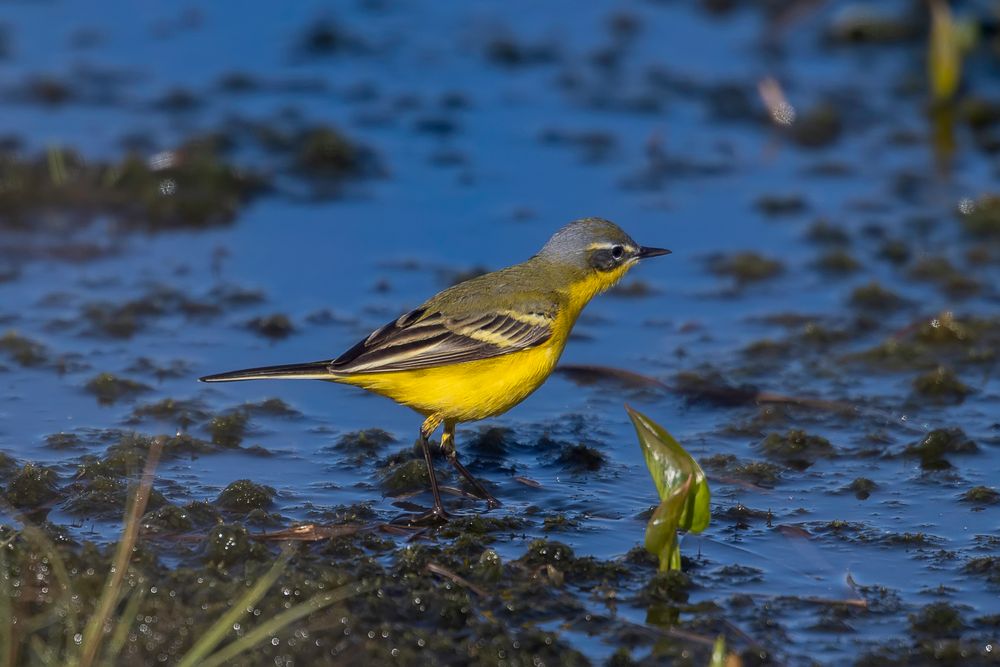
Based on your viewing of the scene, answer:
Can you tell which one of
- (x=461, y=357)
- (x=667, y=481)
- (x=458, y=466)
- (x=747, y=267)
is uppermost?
(x=461, y=357)

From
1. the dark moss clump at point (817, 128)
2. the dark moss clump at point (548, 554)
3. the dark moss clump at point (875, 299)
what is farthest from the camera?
the dark moss clump at point (817, 128)

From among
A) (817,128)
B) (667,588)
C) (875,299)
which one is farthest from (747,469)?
(817,128)

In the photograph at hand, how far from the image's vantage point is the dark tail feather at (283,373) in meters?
7.06

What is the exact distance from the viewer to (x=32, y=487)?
23.8 ft

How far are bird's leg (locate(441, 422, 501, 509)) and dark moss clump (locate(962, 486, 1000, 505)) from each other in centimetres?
250

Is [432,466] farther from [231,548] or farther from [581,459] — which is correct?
[231,548]

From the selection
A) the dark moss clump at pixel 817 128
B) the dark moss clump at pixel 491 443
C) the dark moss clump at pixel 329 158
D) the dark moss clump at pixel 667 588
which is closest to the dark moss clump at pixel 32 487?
the dark moss clump at pixel 491 443

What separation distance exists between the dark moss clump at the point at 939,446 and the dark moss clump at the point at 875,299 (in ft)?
7.37

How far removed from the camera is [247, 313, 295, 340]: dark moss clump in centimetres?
977

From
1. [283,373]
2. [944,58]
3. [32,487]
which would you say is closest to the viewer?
[283,373]

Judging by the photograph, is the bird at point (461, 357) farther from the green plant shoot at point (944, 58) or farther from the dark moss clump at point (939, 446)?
the green plant shoot at point (944, 58)

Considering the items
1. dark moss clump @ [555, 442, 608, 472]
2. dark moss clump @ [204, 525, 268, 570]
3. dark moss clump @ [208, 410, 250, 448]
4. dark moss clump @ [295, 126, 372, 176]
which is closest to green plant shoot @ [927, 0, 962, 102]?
dark moss clump @ [295, 126, 372, 176]

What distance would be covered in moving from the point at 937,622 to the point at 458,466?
2.69 metres

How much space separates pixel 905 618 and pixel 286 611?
2.69m
